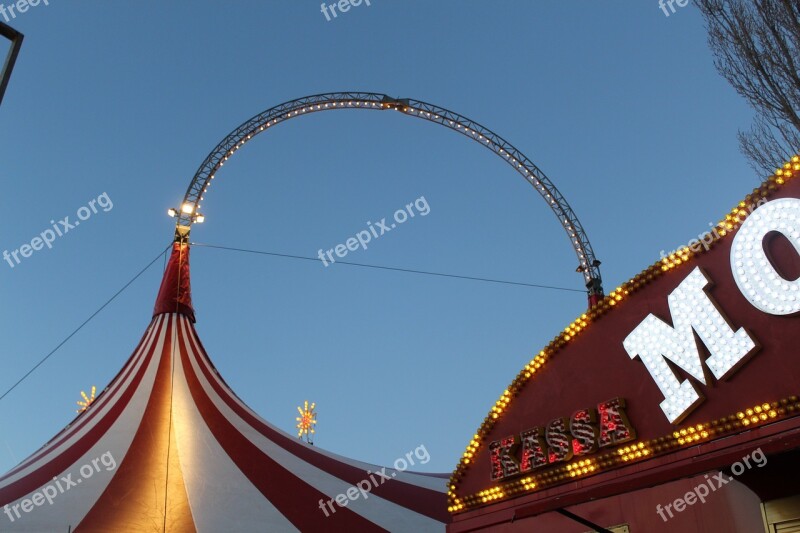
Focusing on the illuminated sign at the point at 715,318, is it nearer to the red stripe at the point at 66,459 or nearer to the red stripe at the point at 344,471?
the red stripe at the point at 344,471

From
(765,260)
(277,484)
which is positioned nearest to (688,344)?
(765,260)

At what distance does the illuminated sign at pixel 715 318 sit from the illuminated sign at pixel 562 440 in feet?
1.55

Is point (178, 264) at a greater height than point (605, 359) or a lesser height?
greater

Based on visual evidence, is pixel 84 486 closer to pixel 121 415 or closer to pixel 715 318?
pixel 121 415

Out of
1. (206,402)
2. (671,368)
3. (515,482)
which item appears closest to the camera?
(671,368)

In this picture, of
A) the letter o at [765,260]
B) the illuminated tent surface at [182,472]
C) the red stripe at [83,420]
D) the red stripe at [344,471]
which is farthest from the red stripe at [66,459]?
the letter o at [765,260]

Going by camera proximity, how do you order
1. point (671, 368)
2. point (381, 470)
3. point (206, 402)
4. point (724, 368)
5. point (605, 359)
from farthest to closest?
point (381, 470), point (206, 402), point (605, 359), point (671, 368), point (724, 368)

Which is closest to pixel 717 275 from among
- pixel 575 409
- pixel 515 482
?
pixel 575 409

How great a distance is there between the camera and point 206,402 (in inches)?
473

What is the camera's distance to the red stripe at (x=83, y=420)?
36.0ft

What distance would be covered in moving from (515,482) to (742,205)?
324cm

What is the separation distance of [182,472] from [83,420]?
2.46m

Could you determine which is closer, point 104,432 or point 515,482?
point 515,482

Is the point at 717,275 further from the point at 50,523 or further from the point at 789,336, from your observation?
the point at 50,523
